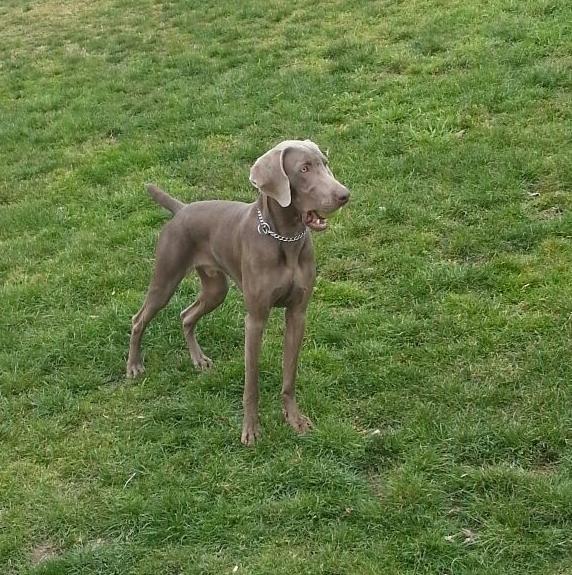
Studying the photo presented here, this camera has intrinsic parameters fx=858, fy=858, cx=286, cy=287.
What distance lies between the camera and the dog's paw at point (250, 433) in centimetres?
458

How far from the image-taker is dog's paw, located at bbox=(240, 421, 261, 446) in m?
4.58

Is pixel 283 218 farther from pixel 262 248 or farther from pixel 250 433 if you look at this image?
pixel 250 433

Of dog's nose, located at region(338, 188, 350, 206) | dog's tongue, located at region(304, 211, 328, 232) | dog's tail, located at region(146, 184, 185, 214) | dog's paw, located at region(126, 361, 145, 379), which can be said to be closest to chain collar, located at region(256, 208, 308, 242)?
dog's tongue, located at region(304, 211, 328, 232)

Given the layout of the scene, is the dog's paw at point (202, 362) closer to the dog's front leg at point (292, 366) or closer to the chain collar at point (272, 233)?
the dog's front leg at point (292, 366)

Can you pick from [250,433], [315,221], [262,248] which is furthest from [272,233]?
[250,433]

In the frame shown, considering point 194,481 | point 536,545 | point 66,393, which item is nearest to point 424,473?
point 536,545

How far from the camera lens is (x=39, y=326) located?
19.7ft

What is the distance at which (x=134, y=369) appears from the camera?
5.36 m

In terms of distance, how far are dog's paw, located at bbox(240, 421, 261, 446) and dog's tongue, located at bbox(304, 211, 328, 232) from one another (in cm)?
117

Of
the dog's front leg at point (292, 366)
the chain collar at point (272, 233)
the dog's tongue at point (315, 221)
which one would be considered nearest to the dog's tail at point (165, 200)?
the chain collar at point (272, 233)

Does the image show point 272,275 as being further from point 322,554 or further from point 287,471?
point 322,554

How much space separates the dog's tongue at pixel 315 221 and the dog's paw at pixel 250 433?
117 centimetres

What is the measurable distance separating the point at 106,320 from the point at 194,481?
1.86m

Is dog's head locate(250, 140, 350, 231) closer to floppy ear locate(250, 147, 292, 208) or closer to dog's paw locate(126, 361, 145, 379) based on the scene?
floppy ear locate(250, 147, 292, 208)
